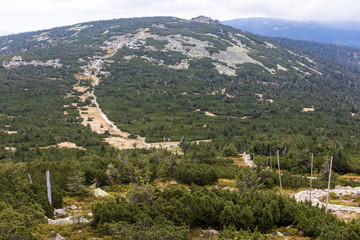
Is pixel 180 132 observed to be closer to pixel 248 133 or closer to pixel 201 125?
pixel 201 125

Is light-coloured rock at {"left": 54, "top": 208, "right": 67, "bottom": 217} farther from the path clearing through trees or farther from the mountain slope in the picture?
the mountain slope

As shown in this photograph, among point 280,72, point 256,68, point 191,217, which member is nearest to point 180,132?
point 191,217

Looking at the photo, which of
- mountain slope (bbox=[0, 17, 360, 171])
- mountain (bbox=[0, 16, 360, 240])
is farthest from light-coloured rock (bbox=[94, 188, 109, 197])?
mountain slope (bbox=[0, 17, 360, 171])

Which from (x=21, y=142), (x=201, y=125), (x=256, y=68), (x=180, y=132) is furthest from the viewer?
(x=256, y=68)

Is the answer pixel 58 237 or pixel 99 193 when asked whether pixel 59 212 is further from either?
pixel 58 237

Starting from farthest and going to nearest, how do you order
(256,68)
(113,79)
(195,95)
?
(256,68)
(113,79)
(195,95)

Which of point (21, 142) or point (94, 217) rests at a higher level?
point (94, 217)

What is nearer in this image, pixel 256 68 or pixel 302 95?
pixel 302 95

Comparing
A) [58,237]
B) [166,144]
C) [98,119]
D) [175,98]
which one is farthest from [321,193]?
[175,98]
